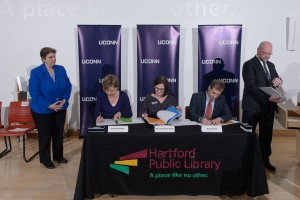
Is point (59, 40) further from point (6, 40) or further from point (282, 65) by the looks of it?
point (282, 65)

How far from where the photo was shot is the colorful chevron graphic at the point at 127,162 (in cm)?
292

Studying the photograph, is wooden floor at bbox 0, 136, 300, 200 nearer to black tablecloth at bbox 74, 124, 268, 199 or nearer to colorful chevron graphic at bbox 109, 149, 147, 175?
black tablecloth at bbox 74, 124, 268, 199

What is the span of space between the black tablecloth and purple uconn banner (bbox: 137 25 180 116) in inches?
92.7

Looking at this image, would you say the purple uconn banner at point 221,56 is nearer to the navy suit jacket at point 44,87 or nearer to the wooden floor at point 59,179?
the wooden floor at point 59,179

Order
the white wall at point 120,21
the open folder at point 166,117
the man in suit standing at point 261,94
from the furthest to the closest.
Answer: the white wall at point 120,21, the man in suit standing at point 261,94, the open folder at point 166,117

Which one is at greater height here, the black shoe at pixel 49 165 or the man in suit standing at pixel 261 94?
the man in suit standing at pixel 261 94

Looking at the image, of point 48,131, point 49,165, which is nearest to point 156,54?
point 48,131

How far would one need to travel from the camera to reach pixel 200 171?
2969 mm

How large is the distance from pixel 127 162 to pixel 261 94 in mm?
1735

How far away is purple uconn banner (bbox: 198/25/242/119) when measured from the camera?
523 cm

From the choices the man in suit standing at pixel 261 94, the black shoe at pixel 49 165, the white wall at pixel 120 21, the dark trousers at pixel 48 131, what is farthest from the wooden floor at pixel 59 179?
the white wall at pixel 120 21

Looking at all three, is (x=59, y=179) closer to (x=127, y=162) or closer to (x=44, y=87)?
(x=44, y=87)

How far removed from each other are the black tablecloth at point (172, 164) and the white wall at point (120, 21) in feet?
9.16

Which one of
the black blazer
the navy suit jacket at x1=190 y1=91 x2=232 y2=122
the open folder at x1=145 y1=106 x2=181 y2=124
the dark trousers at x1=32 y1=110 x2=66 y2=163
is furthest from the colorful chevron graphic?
the black blazer
